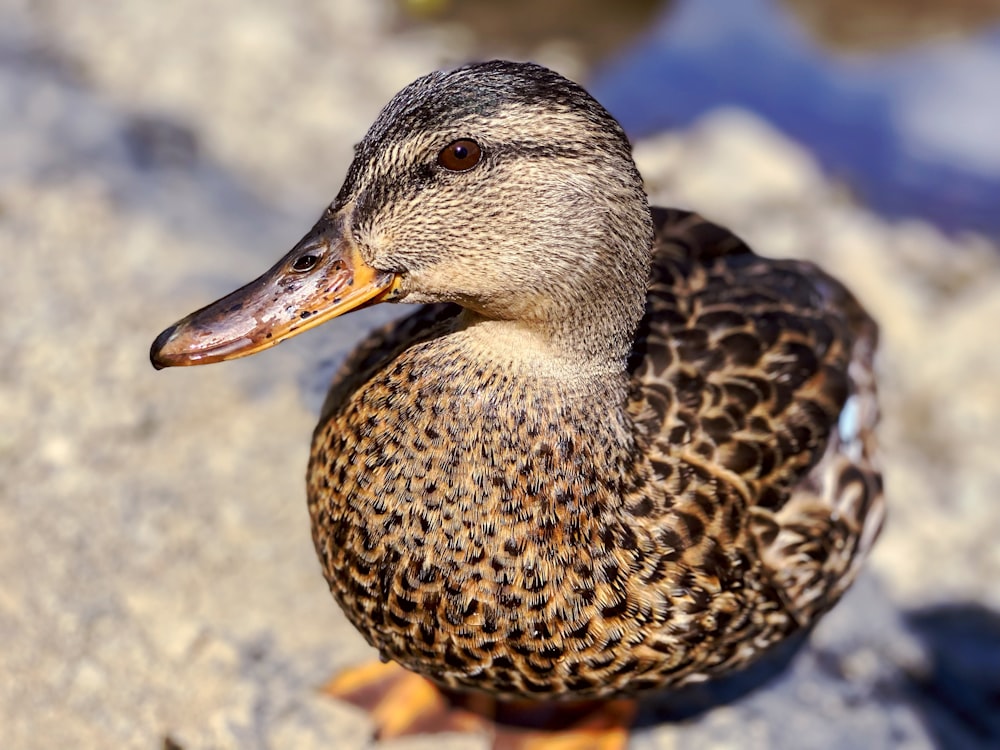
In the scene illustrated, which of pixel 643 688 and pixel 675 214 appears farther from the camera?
pixel 675 214

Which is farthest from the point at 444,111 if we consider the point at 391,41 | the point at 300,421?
the point at 391,41

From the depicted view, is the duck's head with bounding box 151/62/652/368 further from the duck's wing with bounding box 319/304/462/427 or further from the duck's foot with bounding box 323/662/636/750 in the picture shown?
the duck's foot with bounding box 323/662/636/750

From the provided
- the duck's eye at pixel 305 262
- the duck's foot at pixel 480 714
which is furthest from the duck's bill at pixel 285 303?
the duck's foot at pixel 480 714

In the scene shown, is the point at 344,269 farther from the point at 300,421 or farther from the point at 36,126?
the point at 36,126

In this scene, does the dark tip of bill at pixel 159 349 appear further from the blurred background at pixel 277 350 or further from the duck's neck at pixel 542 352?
the blurred background at pixel 277 350

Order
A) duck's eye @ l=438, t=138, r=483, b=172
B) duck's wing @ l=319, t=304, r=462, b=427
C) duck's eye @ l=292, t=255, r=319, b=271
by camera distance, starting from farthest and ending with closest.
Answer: duck's wing @ l=319, t=304, r=462, b=427, duck's eye @ l=292, t=255, r=319, b=271, duck's eye @ l=438, t=138, r=483, b=172

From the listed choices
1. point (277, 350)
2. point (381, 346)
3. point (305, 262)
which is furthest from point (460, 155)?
point (277, 350)

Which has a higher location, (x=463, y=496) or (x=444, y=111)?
(x=444, y=111)

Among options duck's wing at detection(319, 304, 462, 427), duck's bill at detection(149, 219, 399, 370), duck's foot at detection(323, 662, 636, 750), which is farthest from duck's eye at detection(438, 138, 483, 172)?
duck's foot at detection(323, 662, 636, 750)
